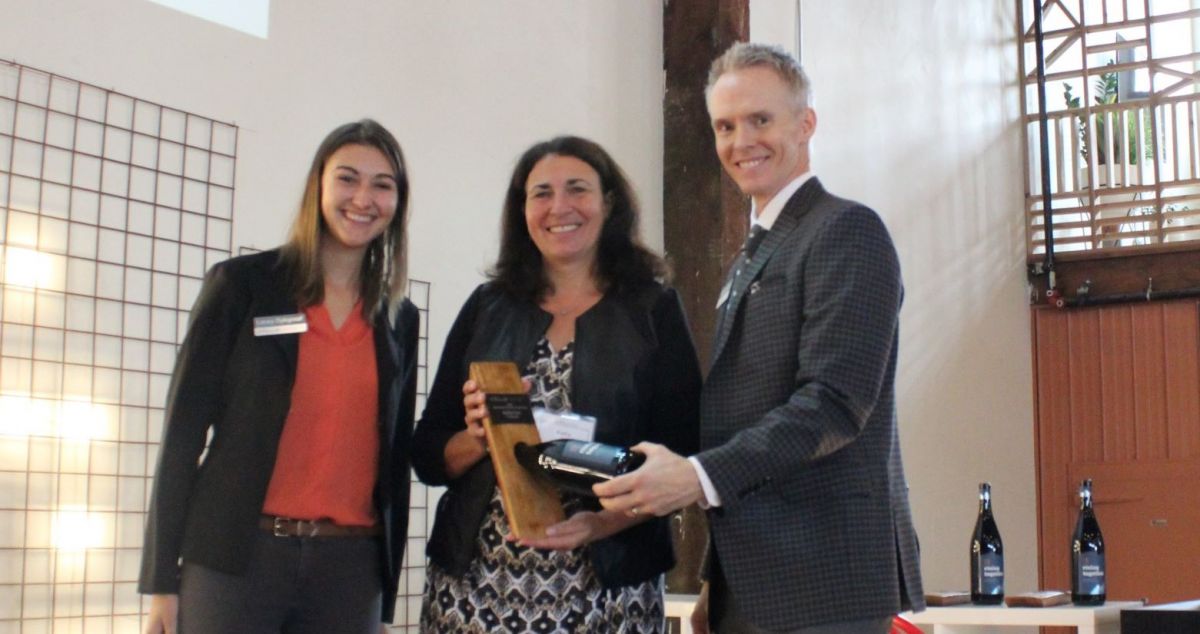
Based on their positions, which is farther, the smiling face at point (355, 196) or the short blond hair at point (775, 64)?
the smiling face at point (355, 196)

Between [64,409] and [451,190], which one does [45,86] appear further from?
[451,190]

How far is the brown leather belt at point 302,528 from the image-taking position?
207cm

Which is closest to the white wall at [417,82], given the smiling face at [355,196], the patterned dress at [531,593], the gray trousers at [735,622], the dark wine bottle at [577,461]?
the smiling face at [355,196]

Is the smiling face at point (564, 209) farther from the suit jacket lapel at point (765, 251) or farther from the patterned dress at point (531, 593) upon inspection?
the suit jacket lapel at point (765, 251)

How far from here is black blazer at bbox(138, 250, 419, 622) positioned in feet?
6.61

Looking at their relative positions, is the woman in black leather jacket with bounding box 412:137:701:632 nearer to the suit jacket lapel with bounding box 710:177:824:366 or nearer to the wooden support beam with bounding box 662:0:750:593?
the suit jacket lapel with bounding box 710:177:824:366

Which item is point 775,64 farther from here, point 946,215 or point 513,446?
point 946,215

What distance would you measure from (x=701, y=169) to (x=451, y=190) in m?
1.07

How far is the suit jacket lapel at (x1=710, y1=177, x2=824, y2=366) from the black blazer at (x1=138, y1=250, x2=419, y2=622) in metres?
0.66

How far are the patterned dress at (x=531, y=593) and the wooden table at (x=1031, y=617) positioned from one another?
998mm

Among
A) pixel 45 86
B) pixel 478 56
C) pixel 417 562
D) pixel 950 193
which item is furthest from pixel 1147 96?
pixel 45 86

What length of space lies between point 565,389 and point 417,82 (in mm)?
1812

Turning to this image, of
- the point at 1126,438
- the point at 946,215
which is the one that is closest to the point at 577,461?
the point at 946,215

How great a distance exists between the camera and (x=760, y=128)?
186 cm
